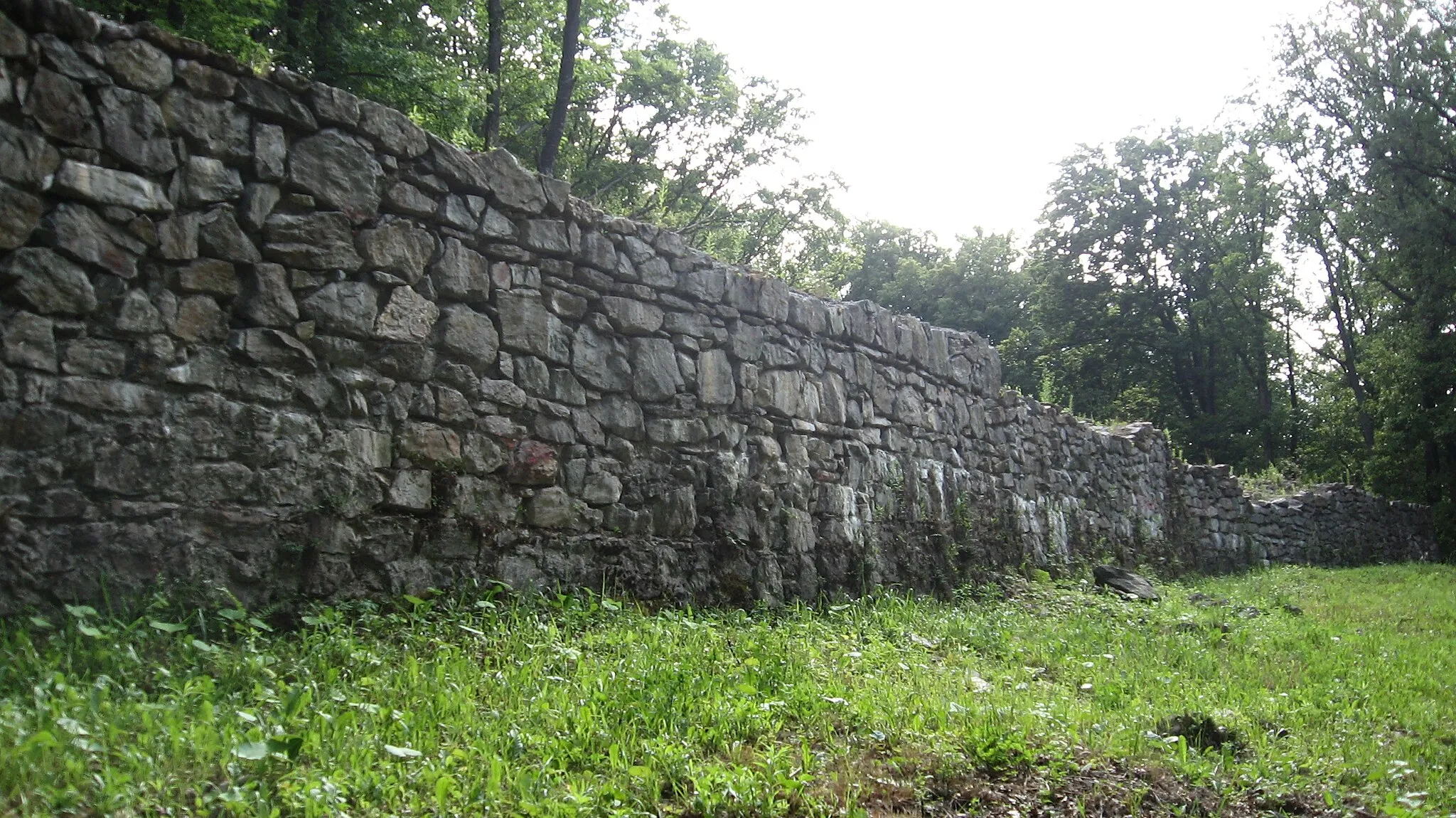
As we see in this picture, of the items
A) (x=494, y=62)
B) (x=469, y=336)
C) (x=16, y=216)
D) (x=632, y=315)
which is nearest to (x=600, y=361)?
(x=632, y=315)

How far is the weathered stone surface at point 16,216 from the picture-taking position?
12.9 feet

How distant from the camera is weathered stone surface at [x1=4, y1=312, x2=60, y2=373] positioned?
3918mm

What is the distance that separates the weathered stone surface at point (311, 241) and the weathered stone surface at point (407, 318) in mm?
254

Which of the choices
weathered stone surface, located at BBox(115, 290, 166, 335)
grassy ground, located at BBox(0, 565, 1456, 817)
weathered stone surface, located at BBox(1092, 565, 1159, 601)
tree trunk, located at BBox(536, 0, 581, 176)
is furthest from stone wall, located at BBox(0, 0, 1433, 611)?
tree trunk, located at BBox(536, 0, 581, 176)

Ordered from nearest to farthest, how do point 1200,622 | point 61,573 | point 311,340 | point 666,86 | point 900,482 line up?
point 61,573 < point 311,340 < point 1200,622 < point 900,482 < point 666,86

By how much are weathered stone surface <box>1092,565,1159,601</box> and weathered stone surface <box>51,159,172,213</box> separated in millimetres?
8077

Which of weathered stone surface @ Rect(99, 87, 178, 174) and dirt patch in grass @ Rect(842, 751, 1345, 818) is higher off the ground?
weathered stone surface @ Rect(99, 87, 178, 174)

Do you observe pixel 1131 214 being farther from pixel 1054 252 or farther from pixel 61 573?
pixel 61 573

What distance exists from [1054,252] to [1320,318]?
8438 millimetres

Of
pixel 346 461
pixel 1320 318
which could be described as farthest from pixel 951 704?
pixel 1320 318

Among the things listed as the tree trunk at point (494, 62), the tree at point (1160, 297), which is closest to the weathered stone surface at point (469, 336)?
the tree trunk at point (494, 62)

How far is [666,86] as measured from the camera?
19.9 m

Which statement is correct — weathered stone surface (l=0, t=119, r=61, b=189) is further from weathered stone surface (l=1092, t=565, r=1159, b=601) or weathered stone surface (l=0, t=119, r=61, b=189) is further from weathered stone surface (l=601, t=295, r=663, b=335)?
weathered stone surface (l=1092, t=565, r=1159, b=601)

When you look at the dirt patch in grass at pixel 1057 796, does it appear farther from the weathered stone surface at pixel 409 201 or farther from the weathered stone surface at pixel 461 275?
the weathered stone surface at pixel 409 201
